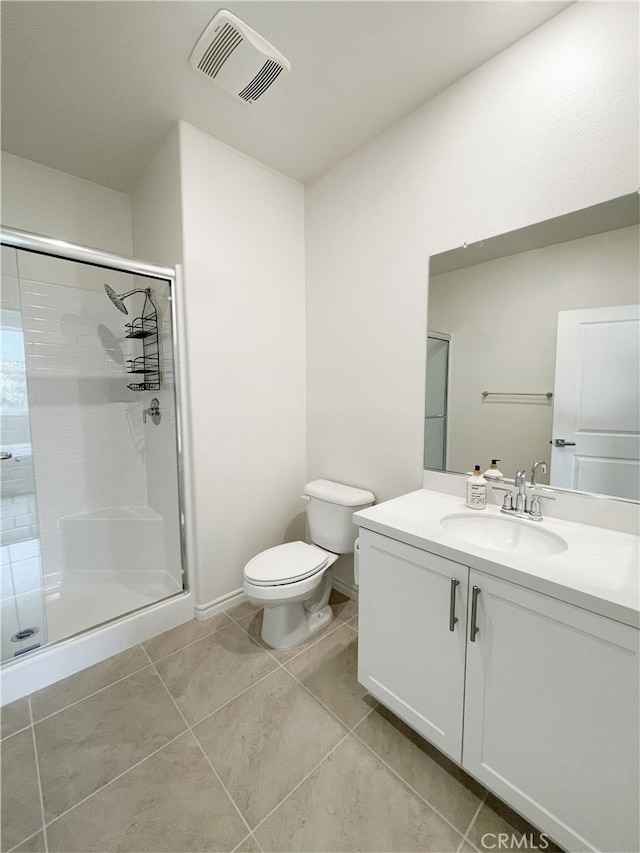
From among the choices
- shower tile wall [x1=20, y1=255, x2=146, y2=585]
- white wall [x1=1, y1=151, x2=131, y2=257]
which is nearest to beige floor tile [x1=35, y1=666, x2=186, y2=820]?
shower tile wall [x1=20, y1=255, x2=146, y2=585]

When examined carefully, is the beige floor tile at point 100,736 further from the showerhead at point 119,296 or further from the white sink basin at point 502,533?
the showerhead at point 119,296

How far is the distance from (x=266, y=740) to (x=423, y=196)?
236 centimetres

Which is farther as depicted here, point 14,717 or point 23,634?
point 23,634

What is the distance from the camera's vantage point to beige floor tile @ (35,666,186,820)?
1165mm

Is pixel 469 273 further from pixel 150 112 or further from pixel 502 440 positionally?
pixel 150 112

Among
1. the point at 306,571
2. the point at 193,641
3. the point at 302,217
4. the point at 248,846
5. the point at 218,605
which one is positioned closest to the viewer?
the point at 248,846

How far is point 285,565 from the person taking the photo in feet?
5.70

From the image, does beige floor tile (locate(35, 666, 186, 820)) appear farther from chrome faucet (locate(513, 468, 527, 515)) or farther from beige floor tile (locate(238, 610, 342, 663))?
chrome faucet (locate(513, 468, 527, 515))

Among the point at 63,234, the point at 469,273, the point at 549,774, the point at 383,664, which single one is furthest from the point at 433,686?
the point at 63,234

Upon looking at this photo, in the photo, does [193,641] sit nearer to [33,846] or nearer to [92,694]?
[92,694]

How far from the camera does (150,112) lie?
1.68m

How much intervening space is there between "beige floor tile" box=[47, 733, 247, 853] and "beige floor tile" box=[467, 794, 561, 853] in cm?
69

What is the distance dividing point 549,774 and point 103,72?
2.85 m

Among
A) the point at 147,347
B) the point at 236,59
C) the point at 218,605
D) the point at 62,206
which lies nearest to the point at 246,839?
the point at 218,605
